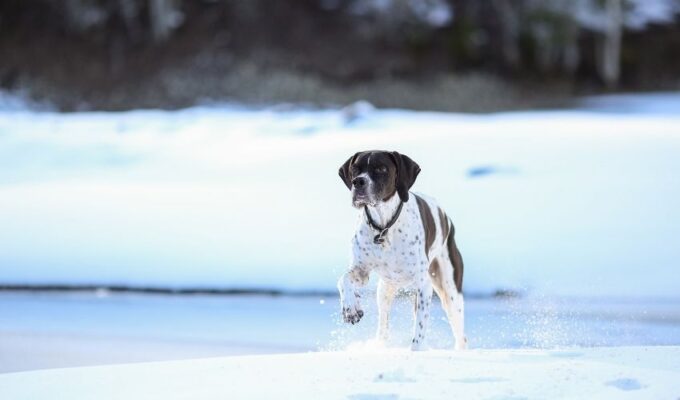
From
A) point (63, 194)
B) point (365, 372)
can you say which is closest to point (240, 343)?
point (365, 372)

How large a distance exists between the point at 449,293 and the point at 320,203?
6557 mm

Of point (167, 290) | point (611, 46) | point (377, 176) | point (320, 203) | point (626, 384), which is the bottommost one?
point (626, 384)

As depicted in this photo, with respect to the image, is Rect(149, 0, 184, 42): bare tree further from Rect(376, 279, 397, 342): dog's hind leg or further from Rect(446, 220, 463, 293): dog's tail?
Rect(376, 279, 397, 342): dog's hind leg

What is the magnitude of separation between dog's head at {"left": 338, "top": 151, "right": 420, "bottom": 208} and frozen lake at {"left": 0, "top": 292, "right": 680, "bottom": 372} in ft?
5.24

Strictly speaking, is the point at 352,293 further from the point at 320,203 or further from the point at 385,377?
the point at 320,203

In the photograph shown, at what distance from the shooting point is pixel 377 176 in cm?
620

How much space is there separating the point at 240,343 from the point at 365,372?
9.02 ft

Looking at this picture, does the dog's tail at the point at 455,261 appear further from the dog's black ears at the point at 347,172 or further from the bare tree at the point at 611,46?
the bare tree at the point at 611,46

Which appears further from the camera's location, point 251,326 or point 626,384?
point 251,326

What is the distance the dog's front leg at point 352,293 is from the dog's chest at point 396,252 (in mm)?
57

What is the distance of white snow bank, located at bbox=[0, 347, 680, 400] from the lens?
509cm

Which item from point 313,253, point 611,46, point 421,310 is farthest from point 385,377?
point 611,46

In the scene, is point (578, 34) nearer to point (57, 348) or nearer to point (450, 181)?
point (450, 181)

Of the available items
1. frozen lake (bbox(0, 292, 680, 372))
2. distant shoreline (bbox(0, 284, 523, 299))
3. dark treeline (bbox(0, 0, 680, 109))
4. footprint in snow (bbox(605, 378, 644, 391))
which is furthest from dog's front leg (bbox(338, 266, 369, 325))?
dark treeline (bbox(0, 0, 680, 109))
